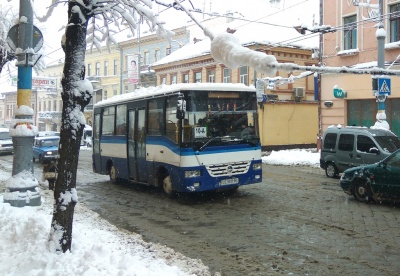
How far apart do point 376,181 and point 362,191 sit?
0.64 m

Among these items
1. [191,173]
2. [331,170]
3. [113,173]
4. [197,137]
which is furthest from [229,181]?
[331,170]

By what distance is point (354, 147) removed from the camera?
15.9 meters

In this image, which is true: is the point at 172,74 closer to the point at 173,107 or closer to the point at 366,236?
the point at 173,107

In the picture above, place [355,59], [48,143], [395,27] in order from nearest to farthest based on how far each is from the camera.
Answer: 1. [395,27]
2. [355,59]
3. [48,143]

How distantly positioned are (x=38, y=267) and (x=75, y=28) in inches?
114

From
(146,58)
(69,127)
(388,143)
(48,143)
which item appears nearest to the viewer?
(69,127)

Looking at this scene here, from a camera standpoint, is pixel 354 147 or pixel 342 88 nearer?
pixel 354 147

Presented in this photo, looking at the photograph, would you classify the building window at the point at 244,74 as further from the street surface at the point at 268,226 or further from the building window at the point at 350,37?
the street surface at the point at 268,226

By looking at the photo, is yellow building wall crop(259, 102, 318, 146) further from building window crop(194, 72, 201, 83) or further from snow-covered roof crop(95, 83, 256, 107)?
snow-covered roof crop(95, 83, 256, 107)

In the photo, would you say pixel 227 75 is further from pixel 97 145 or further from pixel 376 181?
pixel 376 181

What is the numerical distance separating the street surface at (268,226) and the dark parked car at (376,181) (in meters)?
0.29

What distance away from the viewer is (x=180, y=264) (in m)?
6.25

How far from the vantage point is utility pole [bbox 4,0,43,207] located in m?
9.12

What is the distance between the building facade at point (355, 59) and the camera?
22516 millimetres
